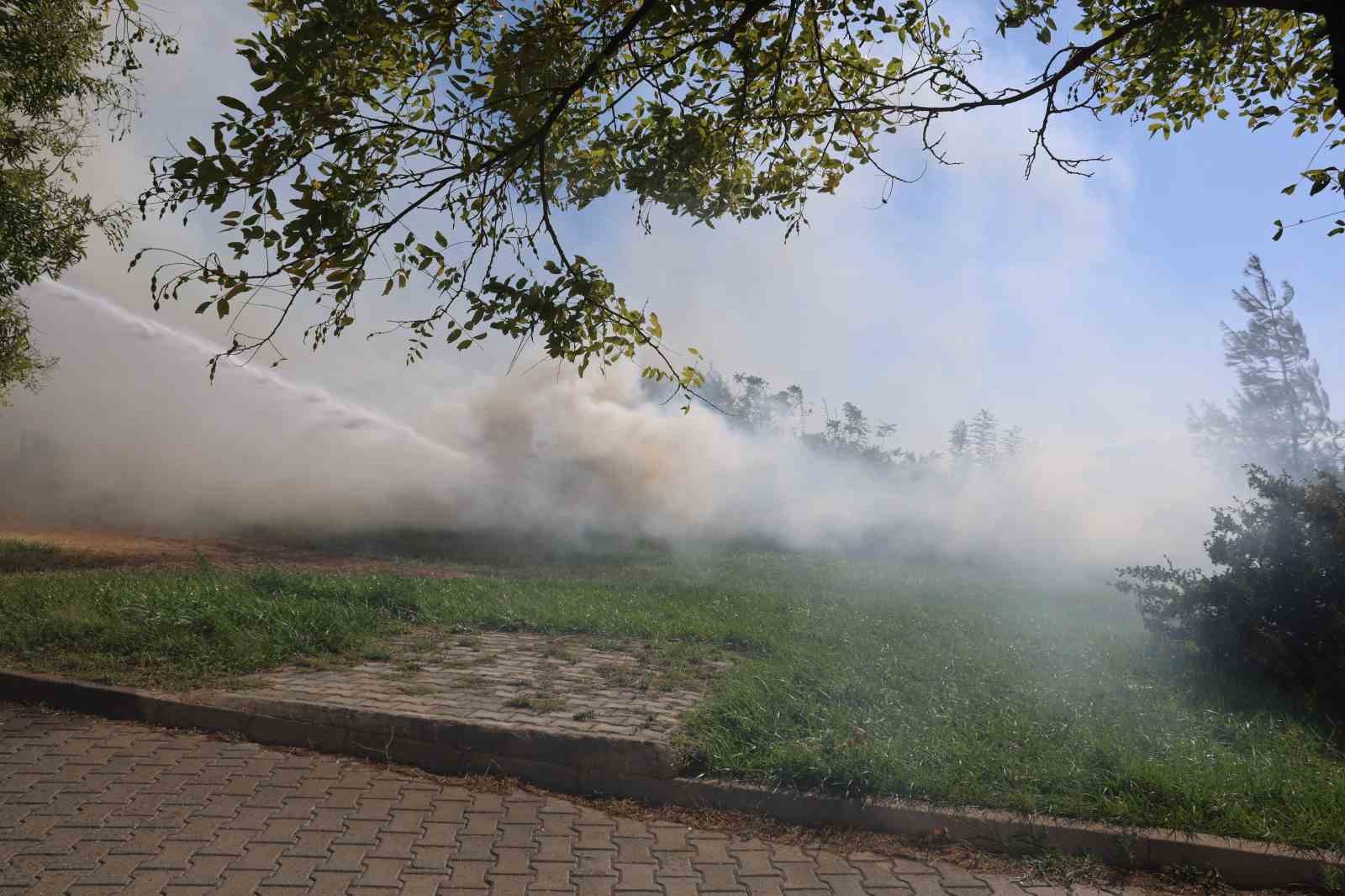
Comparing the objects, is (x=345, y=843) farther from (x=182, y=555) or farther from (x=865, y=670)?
(x=182, y=555)

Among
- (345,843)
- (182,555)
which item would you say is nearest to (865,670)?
(345,843)

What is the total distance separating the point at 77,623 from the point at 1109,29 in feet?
30.4

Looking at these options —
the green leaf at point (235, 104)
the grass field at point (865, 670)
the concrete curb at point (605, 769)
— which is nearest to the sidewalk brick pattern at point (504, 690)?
the concrete curb at point (605, 769)

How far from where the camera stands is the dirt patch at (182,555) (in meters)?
13.1

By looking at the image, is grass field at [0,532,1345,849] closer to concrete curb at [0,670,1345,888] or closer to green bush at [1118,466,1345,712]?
concrete curb at [0,670,1345,888]

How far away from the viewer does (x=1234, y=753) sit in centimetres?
544

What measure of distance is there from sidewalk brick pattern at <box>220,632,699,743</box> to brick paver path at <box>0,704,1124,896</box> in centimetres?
66

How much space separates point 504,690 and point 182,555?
10099 millimetres

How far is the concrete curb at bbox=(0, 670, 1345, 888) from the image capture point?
4.34 metres

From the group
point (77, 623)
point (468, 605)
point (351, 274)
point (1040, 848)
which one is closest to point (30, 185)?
point (77, 623)

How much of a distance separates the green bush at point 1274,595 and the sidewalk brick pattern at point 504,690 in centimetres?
440

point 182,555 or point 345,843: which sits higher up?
point 182,555

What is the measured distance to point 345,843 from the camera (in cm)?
440

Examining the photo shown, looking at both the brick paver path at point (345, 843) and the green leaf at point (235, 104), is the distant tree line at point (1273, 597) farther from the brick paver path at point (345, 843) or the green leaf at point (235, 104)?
the green leaf at point (235, 104)
